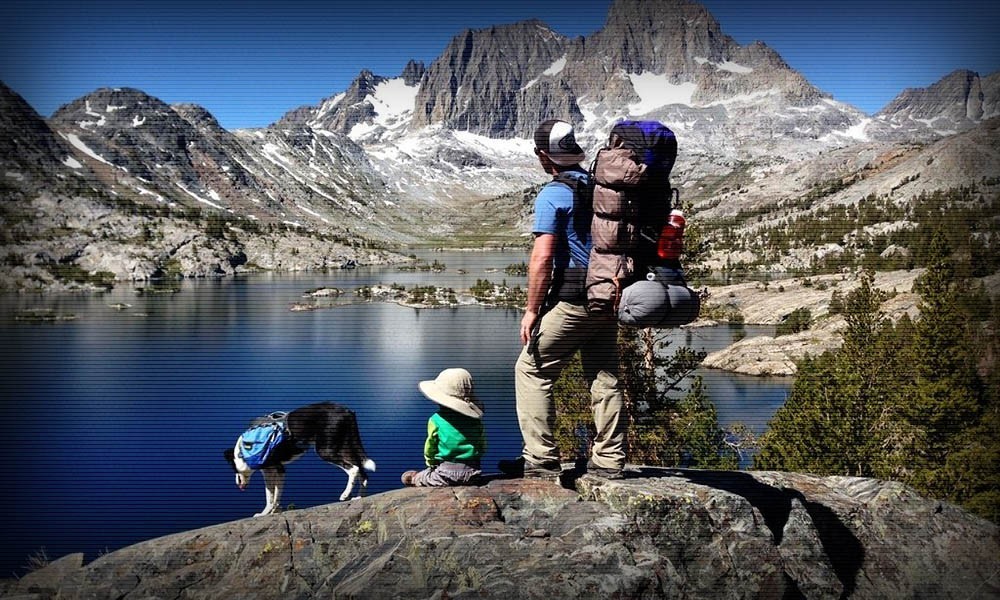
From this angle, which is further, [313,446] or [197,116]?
[197,116]

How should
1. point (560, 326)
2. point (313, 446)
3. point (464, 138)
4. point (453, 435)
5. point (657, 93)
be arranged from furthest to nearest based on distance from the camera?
1. point (657, 93)
2. point (464, 138)
3. point (313, 446)
4. point (453, 435)
5. point (560, 326)

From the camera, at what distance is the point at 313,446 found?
A: 9.86ft

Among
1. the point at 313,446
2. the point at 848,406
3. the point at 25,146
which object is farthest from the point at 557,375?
the point at 25,146

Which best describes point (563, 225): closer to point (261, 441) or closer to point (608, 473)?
point (608, 473)

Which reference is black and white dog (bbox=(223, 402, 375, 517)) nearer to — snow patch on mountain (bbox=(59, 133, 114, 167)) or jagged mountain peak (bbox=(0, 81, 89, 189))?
jagged mountain peak (bbox=(0, 81, 89, 189))

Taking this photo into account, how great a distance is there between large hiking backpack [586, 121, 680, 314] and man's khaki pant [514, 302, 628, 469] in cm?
15

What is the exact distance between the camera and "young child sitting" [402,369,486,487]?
A: 8.86 ft

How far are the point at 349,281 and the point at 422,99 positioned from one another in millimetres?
161100

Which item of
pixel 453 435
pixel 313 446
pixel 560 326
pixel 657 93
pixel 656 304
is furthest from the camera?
pixel 657 93

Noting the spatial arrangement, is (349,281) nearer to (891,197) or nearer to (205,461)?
(205,461)

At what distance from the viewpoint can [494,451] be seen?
41.2 ft

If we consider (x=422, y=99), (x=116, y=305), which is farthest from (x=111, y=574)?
(x=422, y=99)

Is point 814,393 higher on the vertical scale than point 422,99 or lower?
lower

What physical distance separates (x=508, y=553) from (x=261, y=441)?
125 centimetres
